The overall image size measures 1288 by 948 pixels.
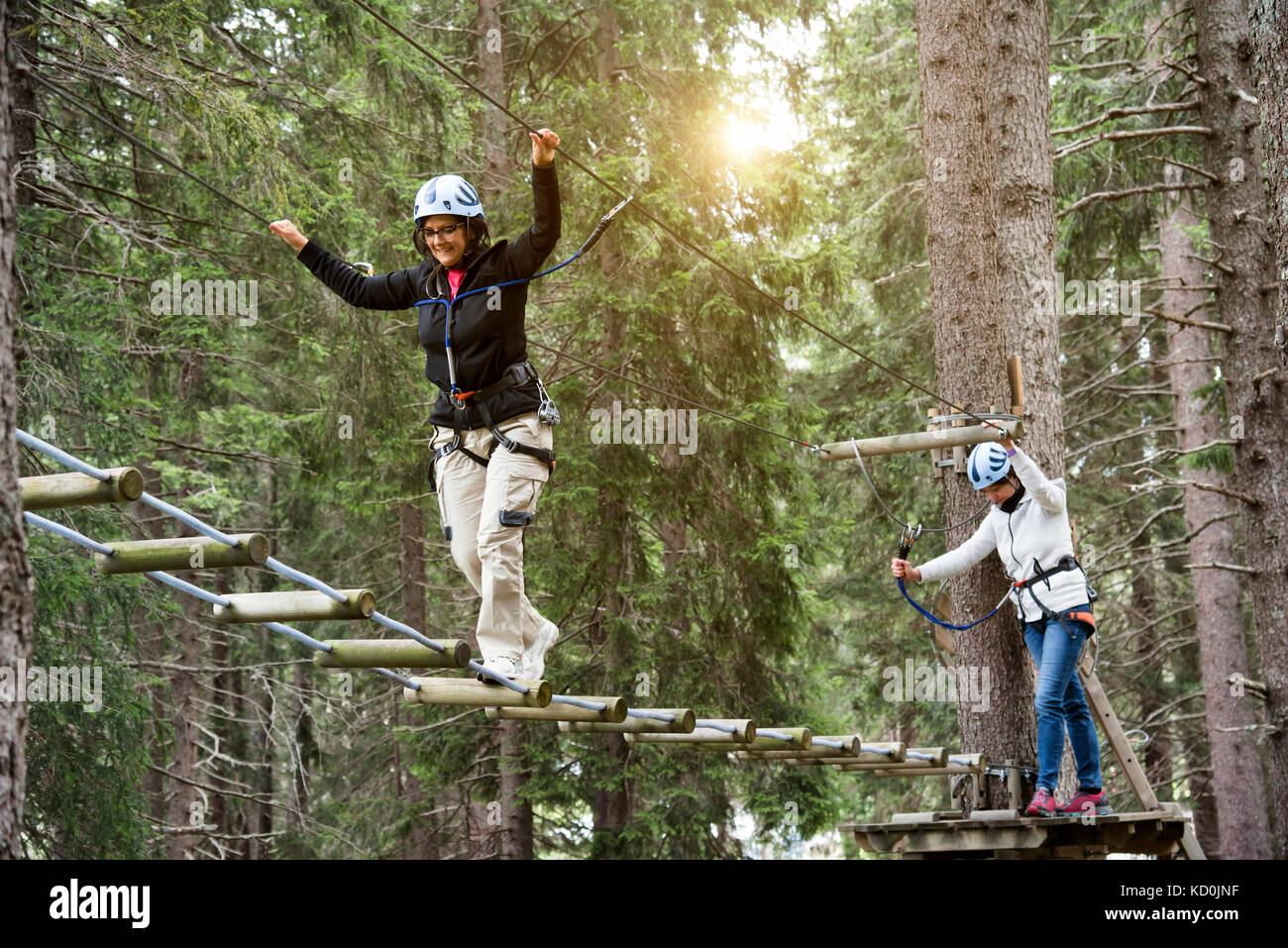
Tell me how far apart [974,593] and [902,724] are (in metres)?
9.79

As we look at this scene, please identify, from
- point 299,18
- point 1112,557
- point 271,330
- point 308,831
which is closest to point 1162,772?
point 1112,557

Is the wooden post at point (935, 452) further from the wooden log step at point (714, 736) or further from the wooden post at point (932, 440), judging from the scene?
the wooden log step at point (714, 736)

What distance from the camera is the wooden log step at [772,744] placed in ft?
18.5

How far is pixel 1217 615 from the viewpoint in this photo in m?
12.9

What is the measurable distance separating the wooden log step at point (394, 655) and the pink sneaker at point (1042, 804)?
9.44ft

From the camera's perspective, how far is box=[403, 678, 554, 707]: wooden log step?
4680mm

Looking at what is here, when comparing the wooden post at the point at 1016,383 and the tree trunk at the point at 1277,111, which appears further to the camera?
the wooden post at the point at 1016,383

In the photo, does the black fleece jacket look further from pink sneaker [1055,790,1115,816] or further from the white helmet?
pink sneaker [1055,790,1115,816]

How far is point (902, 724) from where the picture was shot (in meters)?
15.8

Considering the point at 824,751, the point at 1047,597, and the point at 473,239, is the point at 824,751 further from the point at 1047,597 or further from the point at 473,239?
the point at 473,239

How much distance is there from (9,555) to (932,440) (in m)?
4.27

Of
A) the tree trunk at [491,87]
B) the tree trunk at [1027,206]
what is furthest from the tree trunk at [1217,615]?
the tree trunk at [491,87]

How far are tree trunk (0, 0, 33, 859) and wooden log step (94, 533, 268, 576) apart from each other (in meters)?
0.81

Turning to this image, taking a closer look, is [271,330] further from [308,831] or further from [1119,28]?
[1119,28]
